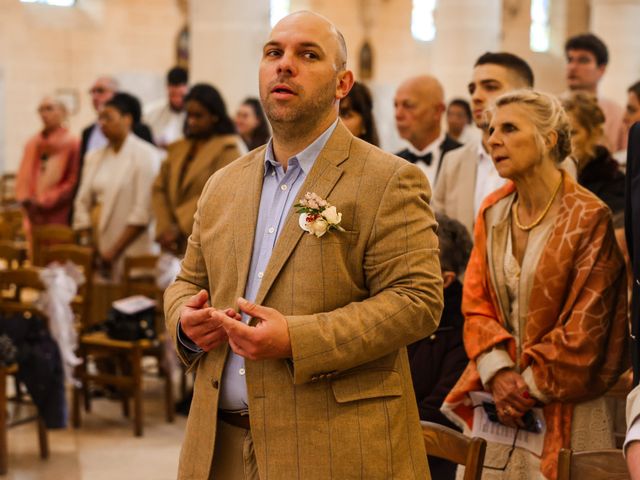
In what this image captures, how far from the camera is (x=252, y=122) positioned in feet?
29.4

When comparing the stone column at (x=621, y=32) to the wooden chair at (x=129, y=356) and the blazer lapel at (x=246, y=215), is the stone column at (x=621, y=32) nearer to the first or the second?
the wooden chair at (x=129, y=356)

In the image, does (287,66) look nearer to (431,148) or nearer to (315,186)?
(315,186)

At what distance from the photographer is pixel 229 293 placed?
8.84ft

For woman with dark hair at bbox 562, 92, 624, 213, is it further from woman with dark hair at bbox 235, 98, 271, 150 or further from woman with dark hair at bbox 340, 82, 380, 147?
woman with dark hair at bbox 235, 98, 271, 150

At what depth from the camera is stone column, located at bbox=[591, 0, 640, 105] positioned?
1530 centimetres

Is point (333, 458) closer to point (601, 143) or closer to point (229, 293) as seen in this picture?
point (229, 293)

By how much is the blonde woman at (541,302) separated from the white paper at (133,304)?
3.53m

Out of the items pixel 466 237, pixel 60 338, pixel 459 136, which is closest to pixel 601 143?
pixel 466 237

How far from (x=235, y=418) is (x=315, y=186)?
61cm

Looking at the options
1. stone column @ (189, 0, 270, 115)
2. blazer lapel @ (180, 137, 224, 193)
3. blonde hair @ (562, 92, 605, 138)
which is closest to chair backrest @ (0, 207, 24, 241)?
stone column @ (189, 0, 270, 115)

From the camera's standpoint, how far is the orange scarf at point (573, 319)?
353 centimetres

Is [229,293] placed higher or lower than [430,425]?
higher

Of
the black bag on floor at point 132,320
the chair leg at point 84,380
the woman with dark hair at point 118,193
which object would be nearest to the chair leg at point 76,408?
the chair leg at point 84,380

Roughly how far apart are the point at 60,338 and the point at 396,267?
14.4ft
